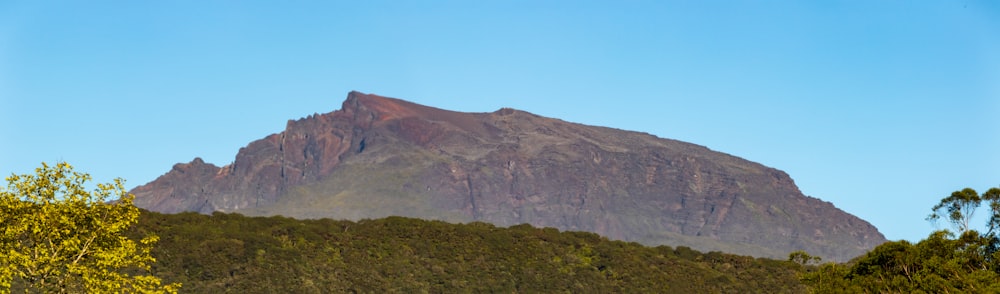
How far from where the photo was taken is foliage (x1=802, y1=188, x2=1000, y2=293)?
3917 inches

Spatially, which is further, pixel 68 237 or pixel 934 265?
pixel 934 265

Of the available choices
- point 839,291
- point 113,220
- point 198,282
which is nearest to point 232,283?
point 198,282

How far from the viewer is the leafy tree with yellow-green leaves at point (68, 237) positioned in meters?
65.7

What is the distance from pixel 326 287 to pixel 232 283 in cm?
1500

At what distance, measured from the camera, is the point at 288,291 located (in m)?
194

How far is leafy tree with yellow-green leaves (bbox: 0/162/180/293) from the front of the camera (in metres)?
65.7

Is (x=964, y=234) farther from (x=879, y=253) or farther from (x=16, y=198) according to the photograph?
(x=16, y=198)

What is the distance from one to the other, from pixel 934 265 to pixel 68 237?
6923 centimetres

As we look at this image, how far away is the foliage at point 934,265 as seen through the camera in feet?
326

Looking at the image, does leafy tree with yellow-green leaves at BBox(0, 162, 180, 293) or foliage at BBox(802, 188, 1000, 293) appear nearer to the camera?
leafy tree with yellow-green leaves at BBox(0, 162, 180, 293)

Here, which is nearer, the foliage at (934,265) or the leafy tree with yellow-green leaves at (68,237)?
the leafy tree with yellow-green leaves at (68,237)

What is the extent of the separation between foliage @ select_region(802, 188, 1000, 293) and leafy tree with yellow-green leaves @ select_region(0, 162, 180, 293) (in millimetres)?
62582

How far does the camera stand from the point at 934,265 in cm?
10225

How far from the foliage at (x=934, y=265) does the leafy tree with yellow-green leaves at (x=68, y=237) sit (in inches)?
2464
